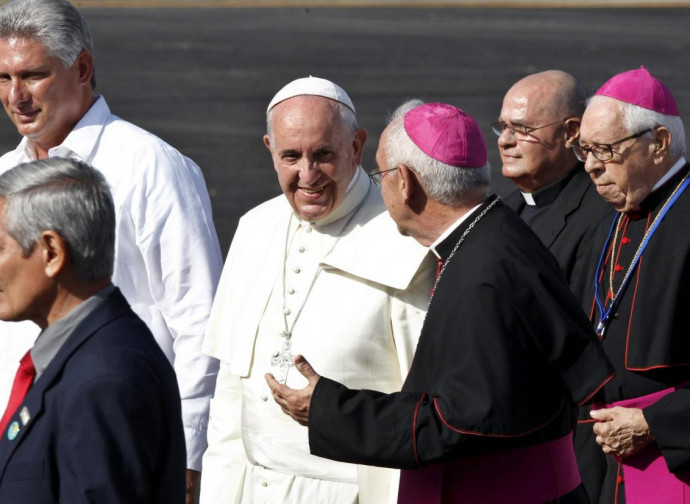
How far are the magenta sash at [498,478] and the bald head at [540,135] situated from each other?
225 centimetres

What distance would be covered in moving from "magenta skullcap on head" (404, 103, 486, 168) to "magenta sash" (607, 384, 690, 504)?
1.03 m

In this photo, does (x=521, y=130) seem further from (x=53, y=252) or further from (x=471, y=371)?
(x=53, y=252)

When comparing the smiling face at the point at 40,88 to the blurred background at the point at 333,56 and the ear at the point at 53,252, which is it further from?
the blurred background at the point at 333,56

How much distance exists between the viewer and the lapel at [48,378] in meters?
2.66

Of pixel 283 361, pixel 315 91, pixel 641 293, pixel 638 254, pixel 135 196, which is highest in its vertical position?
pixel 315 91

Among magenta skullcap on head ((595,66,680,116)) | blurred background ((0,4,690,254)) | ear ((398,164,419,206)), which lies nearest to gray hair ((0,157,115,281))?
ear ((398,164,419,206))

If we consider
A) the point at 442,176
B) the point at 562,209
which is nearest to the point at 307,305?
the point at 442,176

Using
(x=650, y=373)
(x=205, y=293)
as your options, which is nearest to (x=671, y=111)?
(x=650, y=373)

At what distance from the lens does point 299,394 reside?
11.2ft

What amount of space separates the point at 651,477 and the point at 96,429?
2.09m

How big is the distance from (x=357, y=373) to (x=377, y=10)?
28.3 feet

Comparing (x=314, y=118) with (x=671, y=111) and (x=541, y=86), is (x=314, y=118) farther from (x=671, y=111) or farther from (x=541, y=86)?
(x=541, y=86)

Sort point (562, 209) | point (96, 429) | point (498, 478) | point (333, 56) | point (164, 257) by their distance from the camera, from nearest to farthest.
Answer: point (96, 429) → point (498, 478) → point (164, 257) → point (562, 209) → point (333, 56)

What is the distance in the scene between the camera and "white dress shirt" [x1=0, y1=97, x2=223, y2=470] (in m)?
4.36
